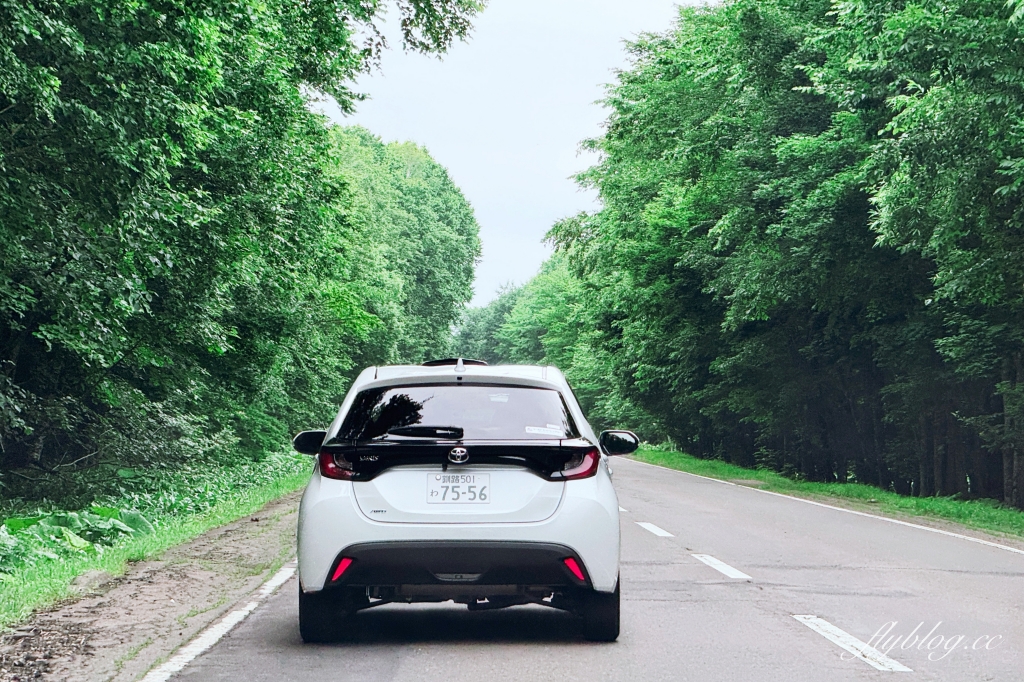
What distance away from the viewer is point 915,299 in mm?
24562

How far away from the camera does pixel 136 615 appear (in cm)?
773

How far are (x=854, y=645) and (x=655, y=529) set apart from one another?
798 centimetres

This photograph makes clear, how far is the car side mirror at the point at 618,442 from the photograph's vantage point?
7824 millimetres

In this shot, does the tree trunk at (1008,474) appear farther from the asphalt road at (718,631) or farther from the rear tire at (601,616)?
the rear tire at (601,616)

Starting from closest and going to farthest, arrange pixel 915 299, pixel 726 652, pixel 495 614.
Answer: pixel 726 652
pixel 495 614
pixel 915 299

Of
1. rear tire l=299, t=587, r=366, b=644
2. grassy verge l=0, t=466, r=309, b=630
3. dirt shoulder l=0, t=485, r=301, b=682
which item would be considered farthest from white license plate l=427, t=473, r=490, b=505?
grassy verge l=0, t=466, r=309, b=630

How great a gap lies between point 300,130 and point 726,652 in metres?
15.4

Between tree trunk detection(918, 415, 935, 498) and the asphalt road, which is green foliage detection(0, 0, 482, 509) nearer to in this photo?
the asphalt road

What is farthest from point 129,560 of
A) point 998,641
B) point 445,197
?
point 445,197

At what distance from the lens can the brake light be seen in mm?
6473

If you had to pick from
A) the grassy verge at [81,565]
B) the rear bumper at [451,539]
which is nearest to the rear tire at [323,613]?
the rear bumper at [451,539]

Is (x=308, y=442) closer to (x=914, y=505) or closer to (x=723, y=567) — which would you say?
(x=723, y=567)

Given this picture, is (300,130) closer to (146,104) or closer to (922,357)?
(146,104)

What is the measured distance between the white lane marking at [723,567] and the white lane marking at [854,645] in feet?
7.03
